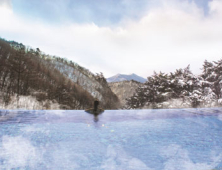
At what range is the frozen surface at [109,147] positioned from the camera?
3568 millimetres

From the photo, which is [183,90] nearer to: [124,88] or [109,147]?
[109,147]

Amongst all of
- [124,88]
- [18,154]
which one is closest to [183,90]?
[18,154]

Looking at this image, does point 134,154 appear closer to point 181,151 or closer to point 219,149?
point 181,151

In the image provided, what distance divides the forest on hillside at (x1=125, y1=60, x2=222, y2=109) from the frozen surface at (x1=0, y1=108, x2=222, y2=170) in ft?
50.9

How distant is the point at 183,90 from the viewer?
22.2 metres

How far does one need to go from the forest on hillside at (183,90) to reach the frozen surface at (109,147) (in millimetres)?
15521

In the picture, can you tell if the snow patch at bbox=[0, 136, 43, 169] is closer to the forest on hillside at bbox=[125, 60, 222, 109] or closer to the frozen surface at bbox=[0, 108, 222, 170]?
the frozen surface at bbox=[0, 108, 222, 170]

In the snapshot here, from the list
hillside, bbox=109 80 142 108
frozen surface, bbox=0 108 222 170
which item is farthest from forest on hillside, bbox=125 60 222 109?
hillside, bbox=109 80 142 108

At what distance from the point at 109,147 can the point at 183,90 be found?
20.0 m

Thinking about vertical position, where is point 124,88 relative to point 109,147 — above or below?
above

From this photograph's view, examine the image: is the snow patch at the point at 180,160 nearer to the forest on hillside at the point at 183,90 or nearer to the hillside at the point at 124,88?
the forest on hillside at the point at 183,90

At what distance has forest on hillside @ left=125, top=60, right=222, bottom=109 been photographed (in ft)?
68.0

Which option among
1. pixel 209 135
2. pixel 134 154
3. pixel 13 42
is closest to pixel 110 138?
pixel 134 154

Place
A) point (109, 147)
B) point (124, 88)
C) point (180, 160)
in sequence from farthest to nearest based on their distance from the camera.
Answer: point (124, 88) < point (109, 147) < point (180, 160)
